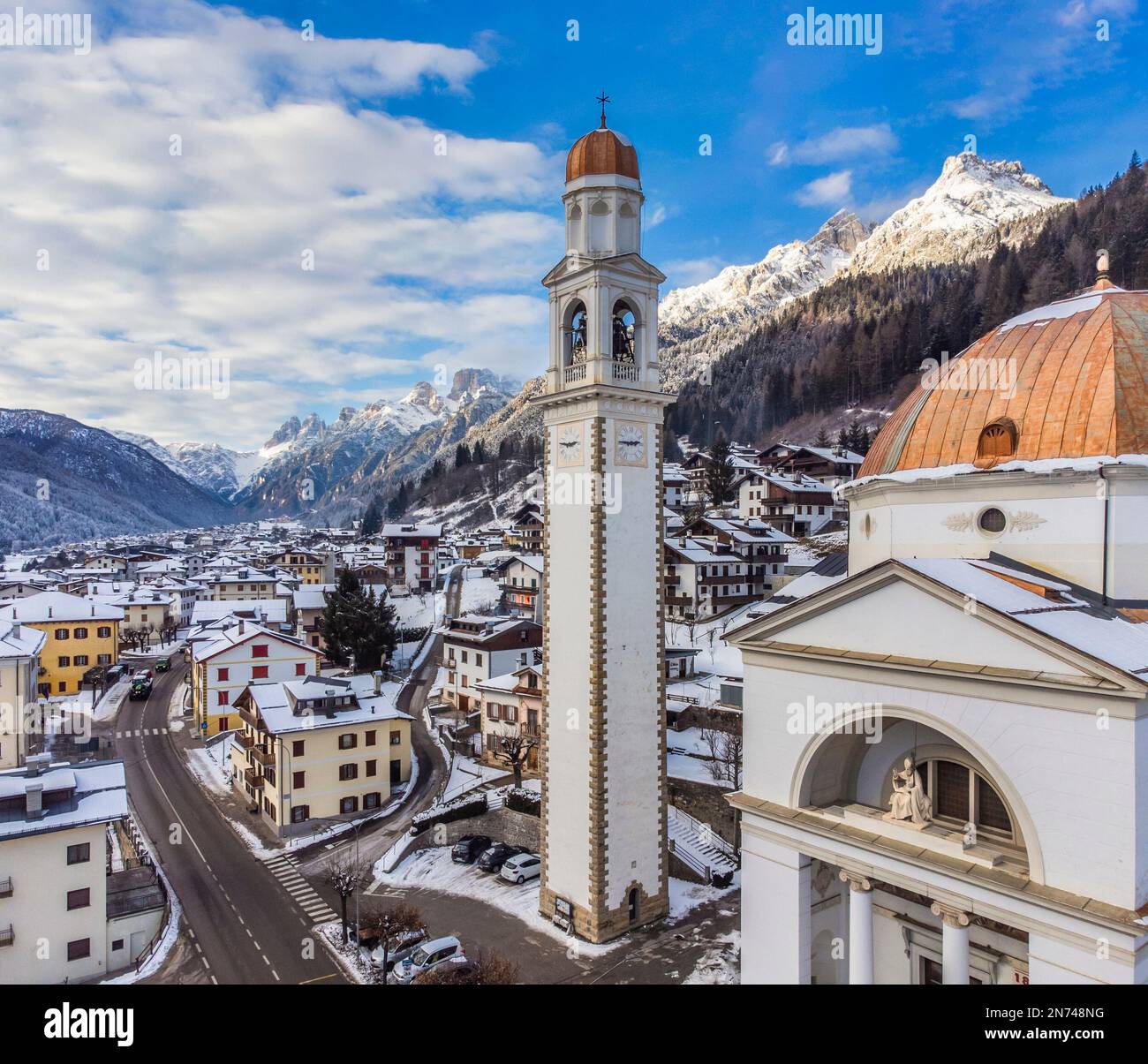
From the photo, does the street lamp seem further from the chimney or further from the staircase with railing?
the staircase with railing

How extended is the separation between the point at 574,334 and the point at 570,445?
4.10m

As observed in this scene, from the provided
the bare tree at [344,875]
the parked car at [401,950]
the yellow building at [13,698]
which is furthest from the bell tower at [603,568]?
the yellow building at [13,698]

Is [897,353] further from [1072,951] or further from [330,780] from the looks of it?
[1072,951]

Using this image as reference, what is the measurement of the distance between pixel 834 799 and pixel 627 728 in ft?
26.0

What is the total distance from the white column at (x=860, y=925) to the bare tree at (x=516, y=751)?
77.7ft

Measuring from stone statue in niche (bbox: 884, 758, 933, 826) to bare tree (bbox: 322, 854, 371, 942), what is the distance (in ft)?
63.9

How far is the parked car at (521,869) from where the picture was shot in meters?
29.7

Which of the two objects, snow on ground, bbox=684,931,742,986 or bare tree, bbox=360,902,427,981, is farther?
bare tree, bbox=360,902,427,981

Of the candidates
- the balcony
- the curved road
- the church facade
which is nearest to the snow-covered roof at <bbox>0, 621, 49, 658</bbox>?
the curved road

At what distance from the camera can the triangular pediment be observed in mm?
13672

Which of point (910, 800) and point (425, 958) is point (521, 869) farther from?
point (910, 800)

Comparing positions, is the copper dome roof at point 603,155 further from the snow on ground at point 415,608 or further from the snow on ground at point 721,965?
the snow on ground at point 415,608

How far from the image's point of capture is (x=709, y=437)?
168625 mm
